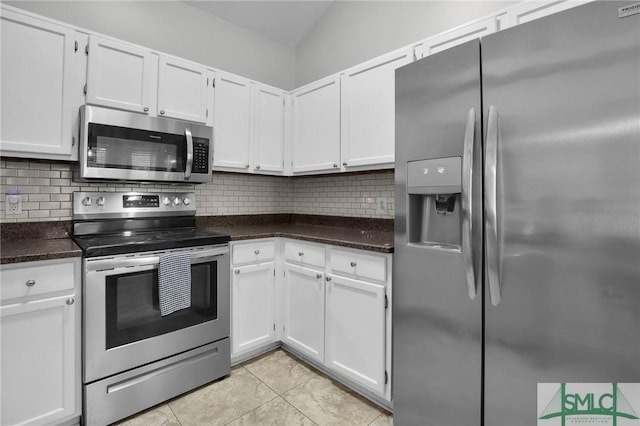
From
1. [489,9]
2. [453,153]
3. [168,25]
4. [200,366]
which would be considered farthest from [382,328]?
[168,25]

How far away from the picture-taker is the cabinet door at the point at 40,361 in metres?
1.46

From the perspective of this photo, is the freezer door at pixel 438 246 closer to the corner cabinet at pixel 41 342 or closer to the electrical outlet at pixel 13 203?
the corner cabinet at pixel 41 342

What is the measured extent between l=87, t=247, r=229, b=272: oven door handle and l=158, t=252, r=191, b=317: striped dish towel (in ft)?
0.15

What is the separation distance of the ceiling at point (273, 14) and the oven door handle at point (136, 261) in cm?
221

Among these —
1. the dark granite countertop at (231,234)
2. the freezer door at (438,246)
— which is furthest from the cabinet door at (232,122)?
the freezer door at (438,246)

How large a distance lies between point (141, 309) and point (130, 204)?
2.81ft

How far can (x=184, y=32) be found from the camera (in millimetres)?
2674

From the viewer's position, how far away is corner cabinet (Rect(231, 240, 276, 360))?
7.36 feet

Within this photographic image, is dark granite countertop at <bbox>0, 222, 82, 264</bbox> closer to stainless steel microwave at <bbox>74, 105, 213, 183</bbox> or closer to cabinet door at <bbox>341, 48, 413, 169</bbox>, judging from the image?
stainless steel microwave at <bbox>74, 105, 213, 183</bbox>

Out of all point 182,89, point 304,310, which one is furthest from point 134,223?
point 304,310

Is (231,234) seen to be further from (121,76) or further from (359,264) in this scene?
(121,76)

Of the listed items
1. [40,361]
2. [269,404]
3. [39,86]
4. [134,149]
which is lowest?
[269,404]

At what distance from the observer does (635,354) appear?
0.99 m

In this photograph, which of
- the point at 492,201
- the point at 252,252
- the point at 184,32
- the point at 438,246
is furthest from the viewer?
the point at 184,32
